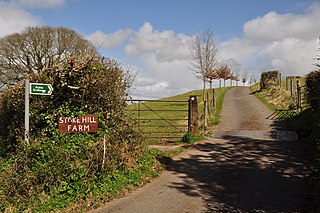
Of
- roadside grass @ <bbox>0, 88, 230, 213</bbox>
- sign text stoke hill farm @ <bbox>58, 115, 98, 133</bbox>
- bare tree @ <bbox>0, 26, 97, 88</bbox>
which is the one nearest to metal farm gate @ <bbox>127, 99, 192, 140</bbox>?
sign text stoke hill farm @ <bbox>58, 115, 98, 133</bbox>

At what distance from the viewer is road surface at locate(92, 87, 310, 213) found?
6762 millimetres

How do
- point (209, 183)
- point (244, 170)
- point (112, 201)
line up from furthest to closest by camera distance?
point (244, 170)
point (209, 183)
point (112, 201)

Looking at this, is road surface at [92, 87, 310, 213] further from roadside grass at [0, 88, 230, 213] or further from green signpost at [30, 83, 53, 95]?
green signpost at [30, 83, 53, 95]

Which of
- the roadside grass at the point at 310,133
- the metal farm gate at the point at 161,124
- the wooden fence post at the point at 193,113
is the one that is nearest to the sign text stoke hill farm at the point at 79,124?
the metal farm gate at the point at 161,124

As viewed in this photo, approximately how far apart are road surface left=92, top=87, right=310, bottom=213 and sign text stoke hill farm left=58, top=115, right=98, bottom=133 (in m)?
2.22

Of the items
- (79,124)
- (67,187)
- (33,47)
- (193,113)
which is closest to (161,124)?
(193,113)

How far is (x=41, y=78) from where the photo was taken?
9148 mm

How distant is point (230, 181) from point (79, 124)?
4187mm

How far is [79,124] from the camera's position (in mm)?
8766

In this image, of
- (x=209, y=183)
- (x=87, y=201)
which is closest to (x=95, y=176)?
(x=87, y=201)

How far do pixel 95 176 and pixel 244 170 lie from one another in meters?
4.06

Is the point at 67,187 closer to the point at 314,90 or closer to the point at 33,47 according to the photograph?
the point at 314,90

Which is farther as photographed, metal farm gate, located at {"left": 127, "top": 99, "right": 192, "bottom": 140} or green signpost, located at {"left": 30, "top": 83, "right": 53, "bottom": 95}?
metal farm gate, located at {"left": 127, "top": 99, "right": 192, "bottom": 140}

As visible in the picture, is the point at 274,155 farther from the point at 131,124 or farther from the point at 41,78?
the point at 41,78
